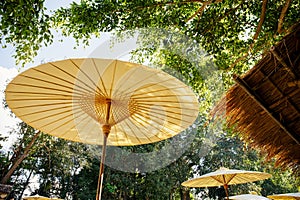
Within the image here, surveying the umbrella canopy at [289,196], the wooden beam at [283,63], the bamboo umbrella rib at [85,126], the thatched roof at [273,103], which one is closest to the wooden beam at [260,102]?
the thatched roof at [273,103]

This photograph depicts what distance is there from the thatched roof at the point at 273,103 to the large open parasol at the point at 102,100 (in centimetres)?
59

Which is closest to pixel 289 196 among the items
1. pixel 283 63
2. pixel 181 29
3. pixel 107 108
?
pixel 181 29

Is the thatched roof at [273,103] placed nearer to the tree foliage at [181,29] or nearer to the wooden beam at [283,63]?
the wooden beam at [283,63]

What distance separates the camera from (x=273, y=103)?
1777mm

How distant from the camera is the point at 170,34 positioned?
4461mm

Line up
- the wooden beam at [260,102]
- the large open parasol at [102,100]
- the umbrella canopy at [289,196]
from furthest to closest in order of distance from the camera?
1. the umbrella canopy at [289,196]
2. the wooden beam at [260,102]
3. the large open parasol at [102,100]

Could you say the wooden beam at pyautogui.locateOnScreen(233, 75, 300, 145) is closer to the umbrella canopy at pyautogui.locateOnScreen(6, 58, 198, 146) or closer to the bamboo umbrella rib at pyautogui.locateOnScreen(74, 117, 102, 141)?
the umbrella canopy at pyautogui.locateOnScreen(6, 58, 198, 146)

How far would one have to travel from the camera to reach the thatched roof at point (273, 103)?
5.12ft

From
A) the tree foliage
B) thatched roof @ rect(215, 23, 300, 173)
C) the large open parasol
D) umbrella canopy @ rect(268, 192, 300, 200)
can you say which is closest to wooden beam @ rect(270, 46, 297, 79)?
thatched roof @ rect(215, 23, 300, 173)

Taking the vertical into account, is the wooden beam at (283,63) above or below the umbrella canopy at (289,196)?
above

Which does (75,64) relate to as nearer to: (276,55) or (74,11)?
(276,55)

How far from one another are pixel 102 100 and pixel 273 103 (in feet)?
3.89

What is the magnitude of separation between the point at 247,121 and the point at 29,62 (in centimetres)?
279

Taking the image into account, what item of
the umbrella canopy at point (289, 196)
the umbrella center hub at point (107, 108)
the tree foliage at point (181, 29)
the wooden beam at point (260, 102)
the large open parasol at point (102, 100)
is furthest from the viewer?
the umbrella canopy at point (289, 196)
